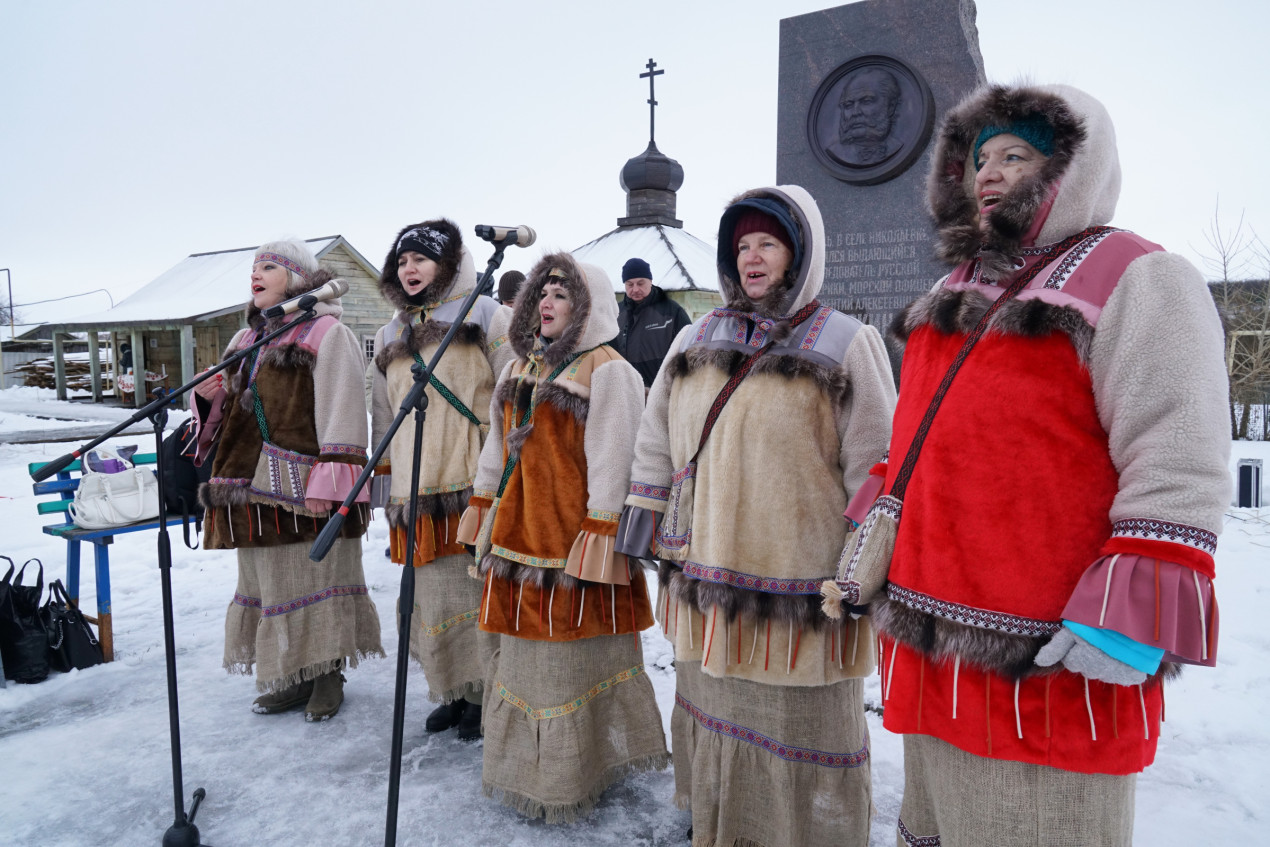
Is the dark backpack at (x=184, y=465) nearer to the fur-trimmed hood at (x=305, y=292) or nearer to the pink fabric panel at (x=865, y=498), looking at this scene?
the fur-trimmed hood at (x=305, y=292)

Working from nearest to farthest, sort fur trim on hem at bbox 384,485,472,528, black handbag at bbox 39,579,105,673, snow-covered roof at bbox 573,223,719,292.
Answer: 1. fur trim on hem at bbox 384,485,472,528
2. black handbag at bbox 39,579,105,673
3. snow-covered roof at bbox 573,223,719,292

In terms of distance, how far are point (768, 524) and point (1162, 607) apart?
108 cm

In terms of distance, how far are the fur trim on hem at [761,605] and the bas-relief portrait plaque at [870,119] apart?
4.29 metres

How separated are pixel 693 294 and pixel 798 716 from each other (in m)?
10.7

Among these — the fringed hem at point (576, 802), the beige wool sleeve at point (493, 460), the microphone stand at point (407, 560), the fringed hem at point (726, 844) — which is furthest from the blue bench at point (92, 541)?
the fringed hem at point (726, 844)

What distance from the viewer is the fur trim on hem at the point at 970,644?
140 cm

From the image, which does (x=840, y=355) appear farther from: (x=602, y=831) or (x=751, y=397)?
(x=602, y=831)

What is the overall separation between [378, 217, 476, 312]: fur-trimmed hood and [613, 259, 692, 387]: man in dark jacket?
2.01 metres

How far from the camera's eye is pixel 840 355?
2.22m

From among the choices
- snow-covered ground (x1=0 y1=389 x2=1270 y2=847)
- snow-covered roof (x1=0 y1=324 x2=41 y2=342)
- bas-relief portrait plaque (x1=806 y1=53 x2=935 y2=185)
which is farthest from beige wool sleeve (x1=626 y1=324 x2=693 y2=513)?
snow-covered roof (x1=0 y1=324 x2=41 y2=342)

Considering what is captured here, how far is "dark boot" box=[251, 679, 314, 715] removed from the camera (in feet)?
12.1

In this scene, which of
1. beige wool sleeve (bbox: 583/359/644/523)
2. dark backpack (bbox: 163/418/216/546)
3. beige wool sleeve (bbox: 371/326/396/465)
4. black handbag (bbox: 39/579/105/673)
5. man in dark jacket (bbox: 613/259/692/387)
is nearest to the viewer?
beige wool sleeve (bbox: 583/359/644/523)

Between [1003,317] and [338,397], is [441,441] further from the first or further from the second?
[1003,317]

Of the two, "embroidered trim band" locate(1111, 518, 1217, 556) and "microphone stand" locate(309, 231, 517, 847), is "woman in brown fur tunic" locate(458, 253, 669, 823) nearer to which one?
"microphone stand" locate(309, 231, 517, 847)
